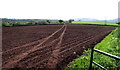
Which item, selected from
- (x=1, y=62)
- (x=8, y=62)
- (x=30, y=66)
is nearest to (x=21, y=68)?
(x=30, y=66)

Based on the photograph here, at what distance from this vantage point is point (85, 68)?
467 centimetres

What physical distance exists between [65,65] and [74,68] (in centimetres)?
57

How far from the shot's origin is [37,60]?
18.6 feet

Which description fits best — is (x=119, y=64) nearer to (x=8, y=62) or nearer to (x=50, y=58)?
(x=50, y=58)

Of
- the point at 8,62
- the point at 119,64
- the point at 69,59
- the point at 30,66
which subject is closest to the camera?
the point at 119,64

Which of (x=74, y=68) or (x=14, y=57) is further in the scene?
(x=14, y=57)

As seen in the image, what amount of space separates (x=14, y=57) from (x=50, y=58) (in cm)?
224

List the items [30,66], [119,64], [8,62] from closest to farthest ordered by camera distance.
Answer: [119,64], [30,66], [8,62]

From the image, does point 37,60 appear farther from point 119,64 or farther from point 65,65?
point 119,64

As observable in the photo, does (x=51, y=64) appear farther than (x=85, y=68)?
Yes

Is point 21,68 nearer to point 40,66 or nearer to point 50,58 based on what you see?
point 40,66

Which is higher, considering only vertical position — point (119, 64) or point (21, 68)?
point (119, 64)


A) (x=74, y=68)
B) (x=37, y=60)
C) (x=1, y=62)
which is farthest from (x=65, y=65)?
(x=1, y=62)

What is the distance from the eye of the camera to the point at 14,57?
6059mm
